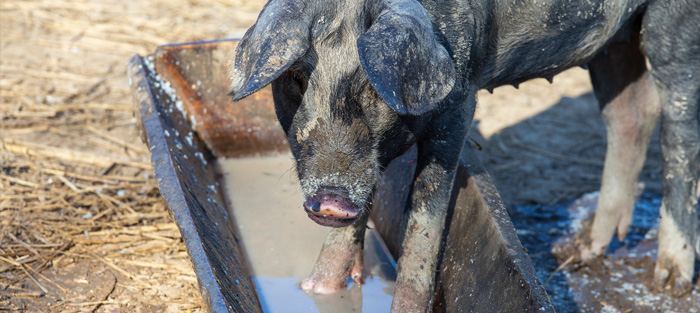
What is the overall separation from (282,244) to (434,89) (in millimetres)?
1807

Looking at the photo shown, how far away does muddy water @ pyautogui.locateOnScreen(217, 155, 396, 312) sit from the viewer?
3.41 meters

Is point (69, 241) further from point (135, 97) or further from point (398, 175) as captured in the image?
point (398, 175)

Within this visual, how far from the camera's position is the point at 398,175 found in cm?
381

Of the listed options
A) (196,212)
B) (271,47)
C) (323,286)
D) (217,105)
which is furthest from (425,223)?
→ (217,105)

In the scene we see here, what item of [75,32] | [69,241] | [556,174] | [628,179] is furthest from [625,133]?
[75,32]

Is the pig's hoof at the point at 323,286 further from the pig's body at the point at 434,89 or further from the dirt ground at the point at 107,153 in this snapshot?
the dirt ground at the point at 107,153

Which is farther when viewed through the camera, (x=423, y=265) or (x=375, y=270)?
(x=375, y=270)

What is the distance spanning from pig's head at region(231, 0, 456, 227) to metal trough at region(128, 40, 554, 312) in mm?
528

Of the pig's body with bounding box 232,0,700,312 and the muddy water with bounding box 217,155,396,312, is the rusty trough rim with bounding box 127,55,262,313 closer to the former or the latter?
the muddy water with bounding box 217,155,396,312

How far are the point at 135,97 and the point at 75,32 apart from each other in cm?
353

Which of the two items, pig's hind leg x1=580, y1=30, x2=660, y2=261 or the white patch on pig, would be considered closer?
the white patch on pig

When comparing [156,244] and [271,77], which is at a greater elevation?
[271,77]

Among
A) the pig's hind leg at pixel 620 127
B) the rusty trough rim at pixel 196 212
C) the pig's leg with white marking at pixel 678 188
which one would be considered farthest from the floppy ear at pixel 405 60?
the pig's hind leg at pixel 620 127

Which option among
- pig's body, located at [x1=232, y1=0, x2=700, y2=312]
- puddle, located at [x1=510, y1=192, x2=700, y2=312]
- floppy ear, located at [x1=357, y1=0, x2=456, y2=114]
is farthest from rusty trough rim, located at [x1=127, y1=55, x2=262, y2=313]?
puddle, located at [x1=510, y1=192, x2=700, y2=312]
